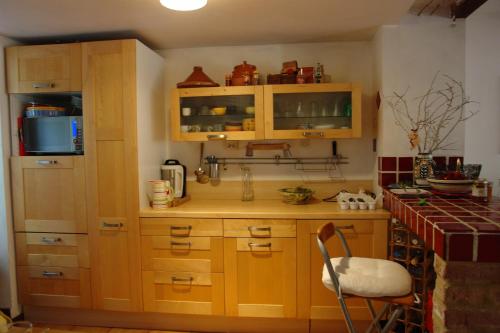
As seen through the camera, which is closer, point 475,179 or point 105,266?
point 475,179

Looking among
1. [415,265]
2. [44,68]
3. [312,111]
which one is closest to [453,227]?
[415,265]

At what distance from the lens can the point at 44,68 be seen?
2.36 metres

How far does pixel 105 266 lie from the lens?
2.35 metres

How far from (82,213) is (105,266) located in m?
0.42

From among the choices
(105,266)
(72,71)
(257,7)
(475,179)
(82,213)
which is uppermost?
(257,7)

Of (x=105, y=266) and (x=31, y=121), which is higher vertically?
(x=31, y=121)

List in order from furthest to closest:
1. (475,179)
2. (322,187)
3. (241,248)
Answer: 1. (322,187)
2. (241,248)
3. (475,179)

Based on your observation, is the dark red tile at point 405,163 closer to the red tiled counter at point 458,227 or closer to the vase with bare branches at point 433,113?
the vase with bare branches at point 433,113

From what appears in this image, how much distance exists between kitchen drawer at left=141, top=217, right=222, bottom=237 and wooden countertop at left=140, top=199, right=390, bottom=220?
0.04 m

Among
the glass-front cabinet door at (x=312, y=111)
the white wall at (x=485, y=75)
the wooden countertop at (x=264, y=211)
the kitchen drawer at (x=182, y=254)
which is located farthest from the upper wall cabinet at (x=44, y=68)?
the white wall at (x=485, y=75)

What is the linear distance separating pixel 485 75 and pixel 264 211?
1.88 m

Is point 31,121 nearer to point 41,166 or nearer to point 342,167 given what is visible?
point 41,166

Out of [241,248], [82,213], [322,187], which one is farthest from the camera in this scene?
[322,187]

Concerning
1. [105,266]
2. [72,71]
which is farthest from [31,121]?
[105,266]
